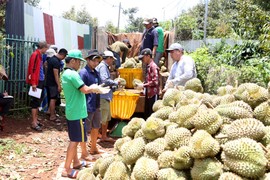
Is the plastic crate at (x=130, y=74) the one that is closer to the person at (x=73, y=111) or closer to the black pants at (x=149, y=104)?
the black pants at (x=149, y=104)

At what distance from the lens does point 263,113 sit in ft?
8.66

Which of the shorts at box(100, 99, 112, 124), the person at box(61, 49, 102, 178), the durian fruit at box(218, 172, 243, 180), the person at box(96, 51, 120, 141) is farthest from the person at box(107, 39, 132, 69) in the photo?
the durian fruit at box(218, 172, 243, 180)

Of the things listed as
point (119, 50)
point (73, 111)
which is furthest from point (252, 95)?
point (119, 50)

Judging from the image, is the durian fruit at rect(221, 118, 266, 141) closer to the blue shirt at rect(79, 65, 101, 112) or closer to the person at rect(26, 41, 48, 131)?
the blue shirt at rect(79, 65, 101, 112)

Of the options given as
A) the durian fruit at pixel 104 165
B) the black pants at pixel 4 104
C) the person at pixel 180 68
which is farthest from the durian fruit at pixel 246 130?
the black pants at pixel 4 104

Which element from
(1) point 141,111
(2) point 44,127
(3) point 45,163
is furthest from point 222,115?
(2) point 44,127

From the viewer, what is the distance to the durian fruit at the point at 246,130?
7.57 feet

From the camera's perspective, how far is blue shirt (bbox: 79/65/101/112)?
18.4ft

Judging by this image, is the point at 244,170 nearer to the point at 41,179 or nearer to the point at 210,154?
the point at 210,154

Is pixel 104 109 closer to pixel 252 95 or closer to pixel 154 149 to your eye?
pixel 154 149

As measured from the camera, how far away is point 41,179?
4.93m

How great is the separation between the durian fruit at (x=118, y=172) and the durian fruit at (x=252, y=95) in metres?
1.18

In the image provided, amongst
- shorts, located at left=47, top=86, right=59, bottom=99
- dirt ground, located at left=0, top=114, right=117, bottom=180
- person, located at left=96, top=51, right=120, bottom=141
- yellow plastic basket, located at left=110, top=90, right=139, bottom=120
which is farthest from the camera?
shorts, located at left=47, top=86, right=59, bottom=99

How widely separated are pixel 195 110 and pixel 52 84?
6.11m
